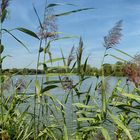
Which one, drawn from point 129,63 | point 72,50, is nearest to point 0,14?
point 72,50

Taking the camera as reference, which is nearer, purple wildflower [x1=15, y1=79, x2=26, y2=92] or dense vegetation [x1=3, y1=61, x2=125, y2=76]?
dense vegetation [x1=3, y1=61, x2=125, y2=76]

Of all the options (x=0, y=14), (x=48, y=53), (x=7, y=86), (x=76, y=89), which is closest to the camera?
(x=0, y=14)

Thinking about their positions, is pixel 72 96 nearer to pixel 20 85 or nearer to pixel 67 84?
pixel 67 84

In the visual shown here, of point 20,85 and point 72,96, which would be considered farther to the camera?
point 20,85

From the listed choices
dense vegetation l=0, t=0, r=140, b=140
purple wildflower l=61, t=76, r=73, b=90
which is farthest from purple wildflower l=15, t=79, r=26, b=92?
purple wildflower l=61, t=76, r=73, b=90

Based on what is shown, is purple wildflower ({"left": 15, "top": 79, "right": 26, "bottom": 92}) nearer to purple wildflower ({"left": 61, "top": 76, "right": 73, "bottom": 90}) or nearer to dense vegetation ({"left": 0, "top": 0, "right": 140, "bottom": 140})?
dense vegetation ({"left": 0, "top": 0, "right": 140, "bottom": 140})

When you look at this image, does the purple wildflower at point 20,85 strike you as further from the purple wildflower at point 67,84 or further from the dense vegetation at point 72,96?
the purple wildflower at point 67,84

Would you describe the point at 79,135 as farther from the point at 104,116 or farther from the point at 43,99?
the point at 43,99

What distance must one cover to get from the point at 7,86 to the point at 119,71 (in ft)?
4.90

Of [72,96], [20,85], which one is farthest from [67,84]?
[20,85]

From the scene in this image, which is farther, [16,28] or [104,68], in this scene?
[104,68]

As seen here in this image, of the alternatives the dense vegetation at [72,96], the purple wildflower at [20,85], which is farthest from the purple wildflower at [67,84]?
the purple wildflower at [20,85]

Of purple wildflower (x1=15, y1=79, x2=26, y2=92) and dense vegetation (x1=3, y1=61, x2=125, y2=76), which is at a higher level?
dense vegetation (x1=3, y1=61, x2=125, y2=76)

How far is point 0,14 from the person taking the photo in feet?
11.1
